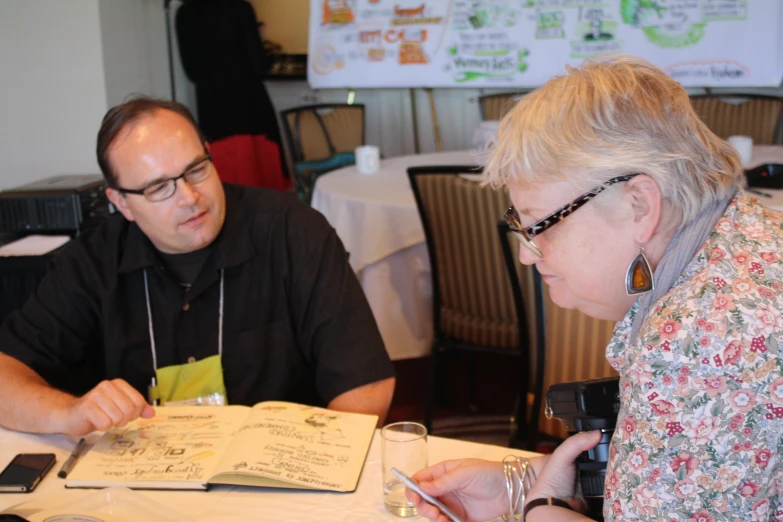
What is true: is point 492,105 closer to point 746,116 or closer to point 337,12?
point 337,12

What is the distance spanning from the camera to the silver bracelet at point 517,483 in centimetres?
110

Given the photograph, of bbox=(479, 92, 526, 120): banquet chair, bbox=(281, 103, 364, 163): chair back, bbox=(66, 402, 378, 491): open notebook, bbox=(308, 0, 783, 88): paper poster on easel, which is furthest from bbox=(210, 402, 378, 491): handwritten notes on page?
bbox=(308, 0, 783, 88): paper poster on easel

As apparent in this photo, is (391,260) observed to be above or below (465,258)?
below

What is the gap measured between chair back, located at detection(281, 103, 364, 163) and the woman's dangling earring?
3.76 meters

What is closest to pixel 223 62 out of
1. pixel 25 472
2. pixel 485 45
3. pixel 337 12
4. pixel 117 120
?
pixel 337 12

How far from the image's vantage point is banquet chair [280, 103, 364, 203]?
14.8 ft

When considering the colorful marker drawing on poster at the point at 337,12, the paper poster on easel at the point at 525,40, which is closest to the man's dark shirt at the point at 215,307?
the paper poster on easel at the point at 525,40

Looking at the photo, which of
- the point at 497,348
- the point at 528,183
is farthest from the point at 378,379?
the point at 497,348

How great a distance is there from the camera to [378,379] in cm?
158

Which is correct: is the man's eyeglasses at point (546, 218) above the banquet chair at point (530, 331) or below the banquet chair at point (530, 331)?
above

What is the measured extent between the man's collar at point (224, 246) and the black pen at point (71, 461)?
470mm

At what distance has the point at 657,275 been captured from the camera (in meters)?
0.90

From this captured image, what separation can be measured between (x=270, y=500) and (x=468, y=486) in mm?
289

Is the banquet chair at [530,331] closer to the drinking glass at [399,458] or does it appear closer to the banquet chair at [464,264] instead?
the banquet chair at [464,264]
